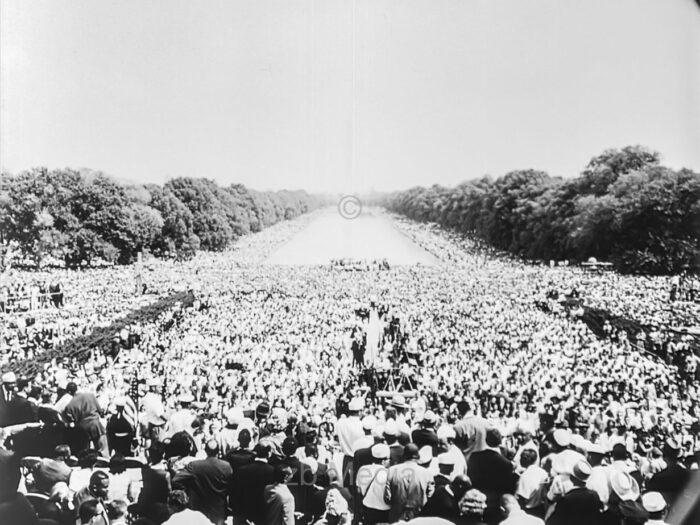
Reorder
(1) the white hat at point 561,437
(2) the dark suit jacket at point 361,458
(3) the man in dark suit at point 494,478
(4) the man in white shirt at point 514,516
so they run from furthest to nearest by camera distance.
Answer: (1) the white hat at point 561,437, (2) the dark suit jacket at point 361,458, (3) the man in dark suit at point 494,478, (4) the man in white shirt at point 514,516

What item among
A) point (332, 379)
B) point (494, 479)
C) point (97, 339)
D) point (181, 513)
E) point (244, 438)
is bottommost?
point (181, 513)

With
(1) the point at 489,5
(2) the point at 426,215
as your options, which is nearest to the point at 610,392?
(2) the point at 426,215

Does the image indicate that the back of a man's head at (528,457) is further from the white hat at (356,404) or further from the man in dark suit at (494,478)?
the white hat at (356,404)

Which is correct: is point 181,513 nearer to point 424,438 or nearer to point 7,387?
point 424,438

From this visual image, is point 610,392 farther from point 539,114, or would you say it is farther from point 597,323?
point 539,114

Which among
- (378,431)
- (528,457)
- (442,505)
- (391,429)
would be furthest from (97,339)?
(528,457)

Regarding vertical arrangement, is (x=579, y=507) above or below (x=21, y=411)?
below

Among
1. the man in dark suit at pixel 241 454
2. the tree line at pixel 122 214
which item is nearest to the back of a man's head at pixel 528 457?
the man in dark suit at pixel 241 454
